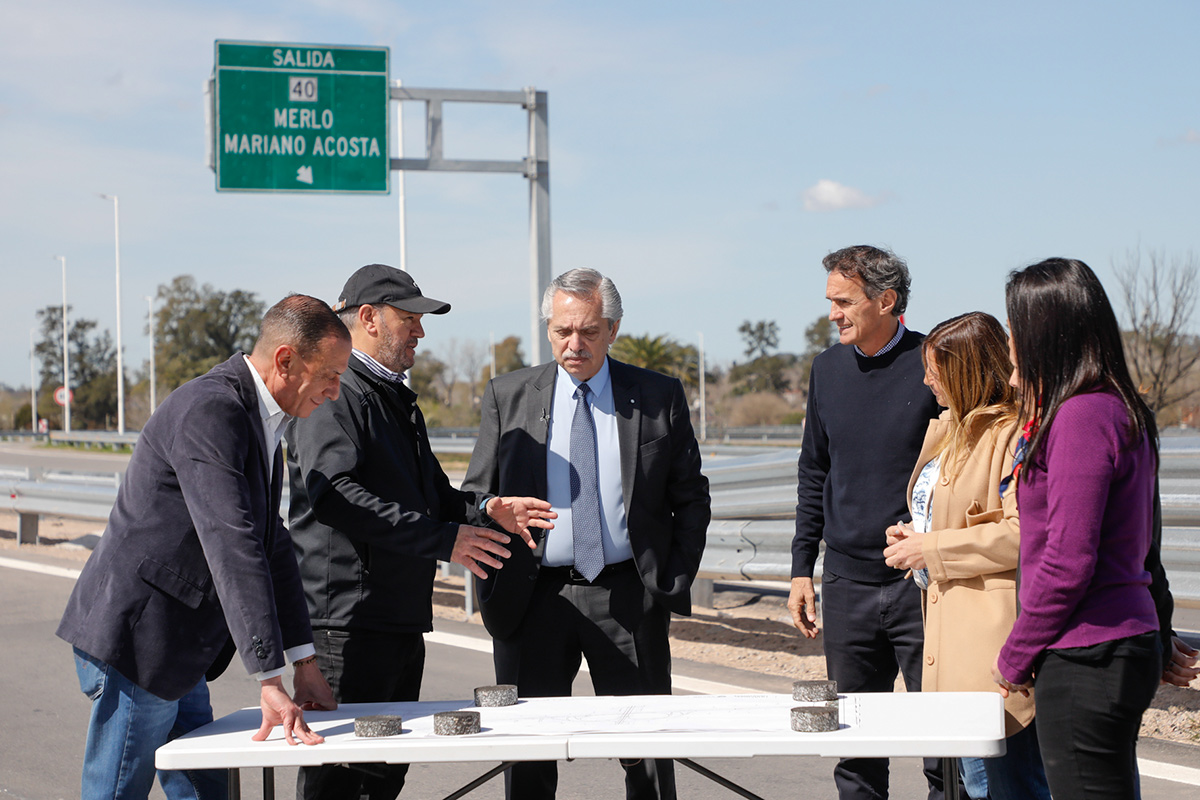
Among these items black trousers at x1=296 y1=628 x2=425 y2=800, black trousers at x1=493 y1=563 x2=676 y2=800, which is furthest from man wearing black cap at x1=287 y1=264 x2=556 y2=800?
black trousers at x1=493 y1=563 x2=676 y2=800

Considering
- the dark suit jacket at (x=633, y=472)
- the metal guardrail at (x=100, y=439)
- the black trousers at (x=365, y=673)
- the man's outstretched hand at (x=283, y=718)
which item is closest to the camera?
the man's outstretched hand at (x=283, y=718)

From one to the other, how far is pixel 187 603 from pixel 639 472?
1.58 meters

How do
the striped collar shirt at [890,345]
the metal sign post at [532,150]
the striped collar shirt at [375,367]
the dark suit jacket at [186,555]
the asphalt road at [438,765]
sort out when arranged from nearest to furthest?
Result: the dark suit jacket at [186,555], the striped collar shirt at [375,367], the striped collar shirt at [890,345], the asphalt road at [438,765], the metal sign post at [532,150]

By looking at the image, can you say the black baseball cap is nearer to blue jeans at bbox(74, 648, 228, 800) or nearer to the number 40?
blue jeans at bbox(74, 648, 228, 800)

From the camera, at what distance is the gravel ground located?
16.7 feet

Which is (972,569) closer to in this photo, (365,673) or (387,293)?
(365,673)

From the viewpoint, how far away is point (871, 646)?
3.80 meters

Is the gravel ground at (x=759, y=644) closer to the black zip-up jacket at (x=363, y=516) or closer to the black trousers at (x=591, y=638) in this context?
the black trousers at (x=591, y=638)

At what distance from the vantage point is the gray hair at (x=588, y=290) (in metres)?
3.86

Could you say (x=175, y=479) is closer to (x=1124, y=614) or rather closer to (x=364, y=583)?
(x=364, y=583)

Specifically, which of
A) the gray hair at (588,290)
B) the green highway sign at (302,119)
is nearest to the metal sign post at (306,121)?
the green highway sign at (302,119)

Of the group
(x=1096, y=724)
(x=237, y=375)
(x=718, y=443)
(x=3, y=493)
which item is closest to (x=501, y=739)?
(x=237, y=375)

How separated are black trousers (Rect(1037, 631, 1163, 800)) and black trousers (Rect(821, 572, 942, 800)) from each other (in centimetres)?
107

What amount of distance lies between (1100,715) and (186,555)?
2.23m
